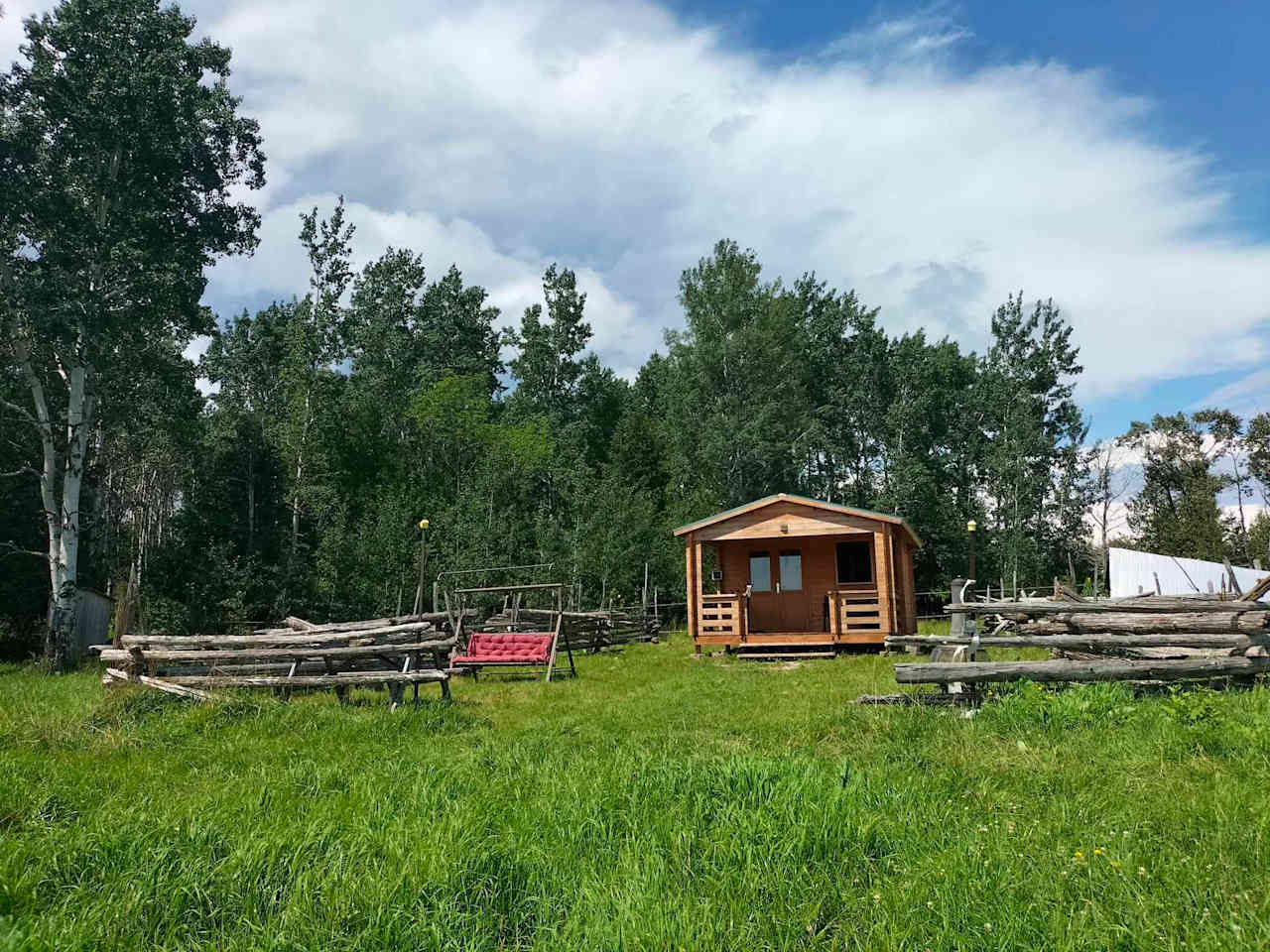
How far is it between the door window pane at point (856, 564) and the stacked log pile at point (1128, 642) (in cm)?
948

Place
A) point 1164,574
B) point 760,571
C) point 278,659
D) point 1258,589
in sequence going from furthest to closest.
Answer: point 1164,574 < point 760,571 < point 278,659 < point 1258,589

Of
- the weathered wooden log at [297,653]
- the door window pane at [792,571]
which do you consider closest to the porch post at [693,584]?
the door window pane at [792,571]

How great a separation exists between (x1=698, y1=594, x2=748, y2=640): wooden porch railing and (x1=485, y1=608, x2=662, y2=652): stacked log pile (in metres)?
3.33

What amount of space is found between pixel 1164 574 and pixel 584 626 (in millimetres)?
22291

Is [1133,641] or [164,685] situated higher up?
[1133,641]

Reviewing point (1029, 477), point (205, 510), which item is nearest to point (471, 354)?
point (205, 510)

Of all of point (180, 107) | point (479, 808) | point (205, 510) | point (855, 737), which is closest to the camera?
point (479, 808)

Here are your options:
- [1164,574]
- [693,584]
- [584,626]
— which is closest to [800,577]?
[693,584]

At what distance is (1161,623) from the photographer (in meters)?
9.81

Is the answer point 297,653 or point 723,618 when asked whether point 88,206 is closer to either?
point 297,653

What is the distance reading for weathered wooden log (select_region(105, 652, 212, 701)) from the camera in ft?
31.4

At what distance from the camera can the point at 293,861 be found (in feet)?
13.5

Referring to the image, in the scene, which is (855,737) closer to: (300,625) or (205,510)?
(300,625)

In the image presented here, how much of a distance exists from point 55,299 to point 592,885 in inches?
845
